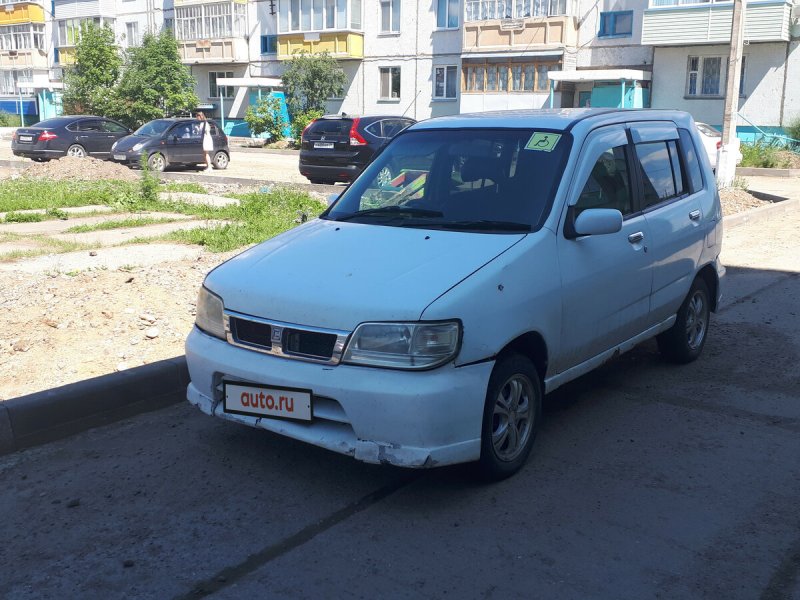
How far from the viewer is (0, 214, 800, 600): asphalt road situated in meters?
3.56

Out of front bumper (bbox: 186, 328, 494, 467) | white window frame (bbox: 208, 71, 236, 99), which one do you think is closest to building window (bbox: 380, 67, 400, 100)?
white window frame (bbox: 208, 71, 236, 99)

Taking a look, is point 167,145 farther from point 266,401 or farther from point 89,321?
point 266,401

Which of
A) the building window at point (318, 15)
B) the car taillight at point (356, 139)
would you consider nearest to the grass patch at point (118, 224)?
the car taillight at point (356, 139)

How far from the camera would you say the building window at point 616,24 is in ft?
121

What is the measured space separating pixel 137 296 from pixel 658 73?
32.7 m

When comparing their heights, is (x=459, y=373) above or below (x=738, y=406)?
above

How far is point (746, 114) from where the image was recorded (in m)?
34.4

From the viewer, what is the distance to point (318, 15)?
152 feet

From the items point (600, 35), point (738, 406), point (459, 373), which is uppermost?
point (600, 35)

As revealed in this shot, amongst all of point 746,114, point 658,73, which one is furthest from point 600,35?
point 746,114

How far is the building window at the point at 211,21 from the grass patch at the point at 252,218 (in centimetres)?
3640

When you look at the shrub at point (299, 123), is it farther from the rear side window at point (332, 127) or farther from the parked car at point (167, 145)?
the rear side window at point (332, 127)

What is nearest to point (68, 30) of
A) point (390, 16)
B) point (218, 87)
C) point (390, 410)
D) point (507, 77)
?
point (218, 87)

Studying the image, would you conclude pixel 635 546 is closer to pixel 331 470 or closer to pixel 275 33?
pixel 331 470
